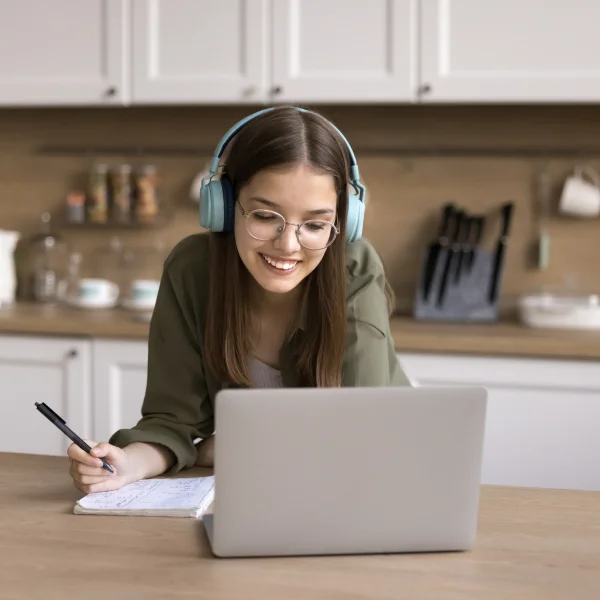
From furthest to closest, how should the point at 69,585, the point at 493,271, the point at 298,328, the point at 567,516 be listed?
the point at 493,271 < the point at 298,328 < the point at 567,516 < the point at 69,585

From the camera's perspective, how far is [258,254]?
1.33 metres

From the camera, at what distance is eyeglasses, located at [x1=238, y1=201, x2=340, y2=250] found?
4.22 feet

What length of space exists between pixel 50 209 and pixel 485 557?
8.63 ft

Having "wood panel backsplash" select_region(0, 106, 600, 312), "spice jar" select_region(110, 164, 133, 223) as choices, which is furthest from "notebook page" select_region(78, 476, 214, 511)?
"spice jar" select_region(110, 164, 133, 223)

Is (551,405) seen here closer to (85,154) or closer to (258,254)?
(258,254)

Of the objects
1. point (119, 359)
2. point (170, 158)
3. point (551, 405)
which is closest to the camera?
point (551, 405)

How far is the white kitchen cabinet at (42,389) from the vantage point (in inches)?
105

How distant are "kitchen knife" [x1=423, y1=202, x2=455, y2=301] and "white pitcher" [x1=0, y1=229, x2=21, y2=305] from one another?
1.42m

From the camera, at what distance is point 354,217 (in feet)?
4.55

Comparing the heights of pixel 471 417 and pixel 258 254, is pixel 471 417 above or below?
below

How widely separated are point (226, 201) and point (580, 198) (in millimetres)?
1781

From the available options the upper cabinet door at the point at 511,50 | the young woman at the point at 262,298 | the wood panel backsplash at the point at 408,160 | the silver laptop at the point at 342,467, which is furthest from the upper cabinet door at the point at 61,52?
the silver laptop at the point at 342,467

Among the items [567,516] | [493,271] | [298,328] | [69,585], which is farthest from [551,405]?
[69,585]

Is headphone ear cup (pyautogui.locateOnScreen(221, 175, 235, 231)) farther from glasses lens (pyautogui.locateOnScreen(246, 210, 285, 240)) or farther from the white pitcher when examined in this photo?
the white pitcher
